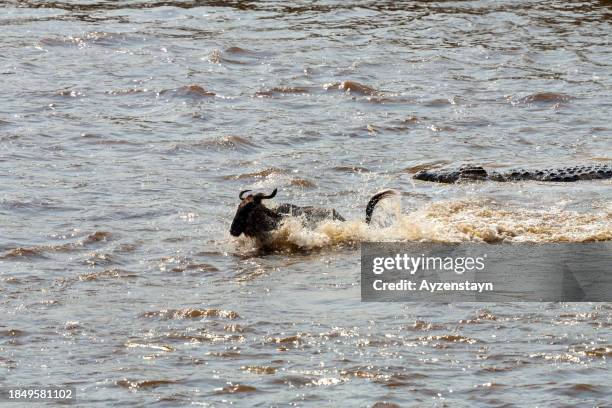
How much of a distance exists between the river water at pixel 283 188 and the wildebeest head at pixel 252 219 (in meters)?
0.16

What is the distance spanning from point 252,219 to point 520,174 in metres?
3.75

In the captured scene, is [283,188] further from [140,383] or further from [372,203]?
[140,383]

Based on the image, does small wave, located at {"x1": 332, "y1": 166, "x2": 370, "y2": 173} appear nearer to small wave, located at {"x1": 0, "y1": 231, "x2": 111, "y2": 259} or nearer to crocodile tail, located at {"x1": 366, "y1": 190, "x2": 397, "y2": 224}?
crocodile tail, located at {"x1": 366, "y1": 190, "x2": 397, "y2": 224}

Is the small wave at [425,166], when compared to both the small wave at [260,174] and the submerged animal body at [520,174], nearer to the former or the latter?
the submerged animal body at [520,174]

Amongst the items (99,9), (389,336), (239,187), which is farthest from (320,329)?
(99,9)

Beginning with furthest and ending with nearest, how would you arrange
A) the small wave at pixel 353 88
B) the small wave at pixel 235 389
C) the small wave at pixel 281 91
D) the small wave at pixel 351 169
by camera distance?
1. the small wave at pixel 353 88
2. the small wave at pixel 281 91
3. the small wave at pixel 351 169
4. the small wave at pixel 235 389

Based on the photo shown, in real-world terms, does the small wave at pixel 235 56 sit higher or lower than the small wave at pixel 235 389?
higher

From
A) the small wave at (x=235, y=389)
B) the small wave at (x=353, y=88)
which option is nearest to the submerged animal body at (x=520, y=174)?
the small wave at (x=353, y=88)

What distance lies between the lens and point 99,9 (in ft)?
79.7

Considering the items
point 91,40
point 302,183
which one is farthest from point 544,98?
point 91,40

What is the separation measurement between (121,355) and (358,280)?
2.35m

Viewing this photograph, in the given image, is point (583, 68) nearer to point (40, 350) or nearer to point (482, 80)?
point (482, 80)

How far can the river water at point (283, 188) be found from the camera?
8.41m

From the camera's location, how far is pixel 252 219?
1118cm
